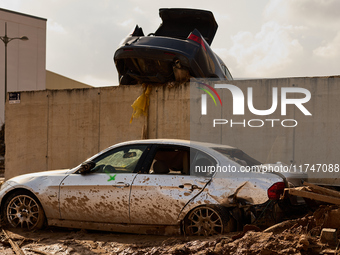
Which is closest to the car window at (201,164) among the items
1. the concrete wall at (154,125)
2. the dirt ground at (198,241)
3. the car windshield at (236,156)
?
the car windshield at (236,156)

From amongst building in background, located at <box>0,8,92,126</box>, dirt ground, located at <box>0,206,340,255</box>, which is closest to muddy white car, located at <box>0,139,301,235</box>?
dirt ground, located at <box>0,206,340,255</box>

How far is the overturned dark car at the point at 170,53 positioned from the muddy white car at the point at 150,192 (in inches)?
176

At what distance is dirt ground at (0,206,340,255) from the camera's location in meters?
4.27

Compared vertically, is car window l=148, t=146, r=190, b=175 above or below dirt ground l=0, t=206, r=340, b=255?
above

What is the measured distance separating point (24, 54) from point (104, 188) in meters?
41.1

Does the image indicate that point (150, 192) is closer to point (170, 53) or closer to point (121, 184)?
point (121, 184)

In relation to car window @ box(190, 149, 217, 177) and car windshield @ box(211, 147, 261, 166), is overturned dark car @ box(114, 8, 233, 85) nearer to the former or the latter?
car windshield @ box(211, 147, 261, 166)

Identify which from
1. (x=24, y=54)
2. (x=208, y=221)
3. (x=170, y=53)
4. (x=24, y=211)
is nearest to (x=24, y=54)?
(x=24, y=54)

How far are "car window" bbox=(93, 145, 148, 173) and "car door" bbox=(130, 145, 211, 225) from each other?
0.80 ft

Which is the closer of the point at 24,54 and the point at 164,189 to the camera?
the point at 164,189

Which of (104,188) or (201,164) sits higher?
(201,164)

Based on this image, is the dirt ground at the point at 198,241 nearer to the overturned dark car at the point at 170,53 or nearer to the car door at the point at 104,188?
the car door at the point at 104,188

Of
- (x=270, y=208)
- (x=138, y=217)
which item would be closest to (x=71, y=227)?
(x=138, y=217)

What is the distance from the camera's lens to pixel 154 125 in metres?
10.9
